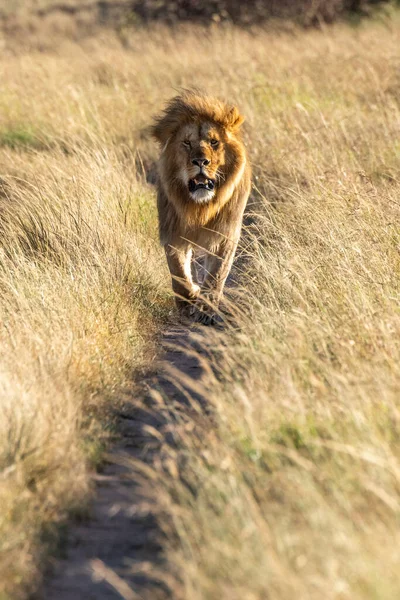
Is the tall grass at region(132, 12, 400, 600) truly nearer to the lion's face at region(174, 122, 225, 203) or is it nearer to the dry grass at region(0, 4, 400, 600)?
the dry grass at region(0, 4, 400, 600)

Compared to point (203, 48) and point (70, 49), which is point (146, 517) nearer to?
point (203, 48)

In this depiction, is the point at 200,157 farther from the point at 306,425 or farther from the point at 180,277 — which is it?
the point at 306,425

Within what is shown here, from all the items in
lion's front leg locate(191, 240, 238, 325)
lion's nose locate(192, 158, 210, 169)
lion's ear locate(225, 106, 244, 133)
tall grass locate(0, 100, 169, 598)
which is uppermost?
lion's ear locate(225, 106, 244, 133)

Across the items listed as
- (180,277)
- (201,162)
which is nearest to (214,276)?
(180,277)

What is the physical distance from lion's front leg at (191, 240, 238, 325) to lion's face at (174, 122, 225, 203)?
0.41 metres

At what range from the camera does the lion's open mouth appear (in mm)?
6074

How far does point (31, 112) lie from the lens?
34.3 feet

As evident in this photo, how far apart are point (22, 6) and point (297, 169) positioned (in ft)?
99.0

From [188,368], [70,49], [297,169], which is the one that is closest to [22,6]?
[70,49]

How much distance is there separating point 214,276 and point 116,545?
3.09 meters

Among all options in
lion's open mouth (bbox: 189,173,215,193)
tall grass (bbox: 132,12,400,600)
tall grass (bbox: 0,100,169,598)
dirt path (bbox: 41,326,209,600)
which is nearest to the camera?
tall grass (bbox: 132,12,400,600)

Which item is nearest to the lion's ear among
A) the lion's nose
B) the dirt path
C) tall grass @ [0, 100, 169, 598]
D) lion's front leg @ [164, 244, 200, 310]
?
the lion's nose

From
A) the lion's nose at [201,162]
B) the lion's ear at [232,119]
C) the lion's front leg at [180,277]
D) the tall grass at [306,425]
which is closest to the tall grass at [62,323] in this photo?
the lion's front leg at [180,277]

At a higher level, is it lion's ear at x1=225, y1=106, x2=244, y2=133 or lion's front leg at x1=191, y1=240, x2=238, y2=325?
lion's ear at x1=225, y1=106, x2=244, y2=133
